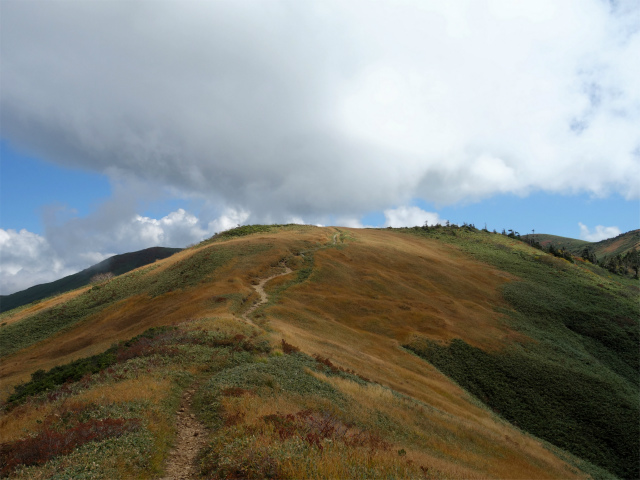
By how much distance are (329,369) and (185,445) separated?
41.5ft

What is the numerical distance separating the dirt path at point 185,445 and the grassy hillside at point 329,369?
4.3 inches

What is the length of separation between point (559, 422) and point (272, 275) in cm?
3889

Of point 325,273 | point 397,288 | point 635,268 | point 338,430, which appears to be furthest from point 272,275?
point 635,268

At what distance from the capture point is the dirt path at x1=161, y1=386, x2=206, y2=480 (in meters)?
10.8

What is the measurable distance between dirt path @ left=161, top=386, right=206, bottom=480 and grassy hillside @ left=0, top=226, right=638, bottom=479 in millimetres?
110

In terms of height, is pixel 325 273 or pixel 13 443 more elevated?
pixel 325 273

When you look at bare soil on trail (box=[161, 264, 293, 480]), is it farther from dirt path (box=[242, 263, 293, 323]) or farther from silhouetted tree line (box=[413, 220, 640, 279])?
silhouetted tree line (box=[413, 220, 640, 279])

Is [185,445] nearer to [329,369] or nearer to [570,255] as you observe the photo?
[329,369]

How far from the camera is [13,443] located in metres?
11.0

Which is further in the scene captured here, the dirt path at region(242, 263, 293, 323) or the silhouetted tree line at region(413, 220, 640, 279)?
the silhouetted tree line at region(413, 220, 640, 279)

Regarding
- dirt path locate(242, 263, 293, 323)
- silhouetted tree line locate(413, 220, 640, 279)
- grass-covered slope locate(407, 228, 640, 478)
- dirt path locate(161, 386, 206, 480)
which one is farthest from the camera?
silhouetted tree line locate(413, 220, 640, 279)

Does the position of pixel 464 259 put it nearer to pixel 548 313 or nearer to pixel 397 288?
pixel 548 313

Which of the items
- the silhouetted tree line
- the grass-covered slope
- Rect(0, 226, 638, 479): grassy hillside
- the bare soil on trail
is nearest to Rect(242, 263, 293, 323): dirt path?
Rect(0, 226, 638, 479): grassy hillside

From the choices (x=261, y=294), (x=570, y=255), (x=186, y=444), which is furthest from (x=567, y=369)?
(x=570, y=255)
